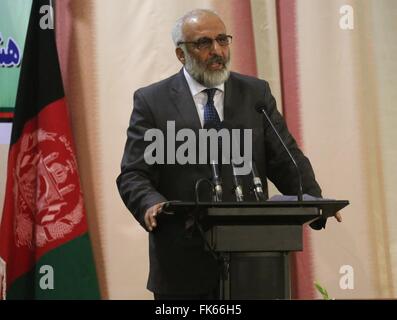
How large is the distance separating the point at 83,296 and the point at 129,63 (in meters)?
1.40

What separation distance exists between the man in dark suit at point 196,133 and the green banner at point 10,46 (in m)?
1.31

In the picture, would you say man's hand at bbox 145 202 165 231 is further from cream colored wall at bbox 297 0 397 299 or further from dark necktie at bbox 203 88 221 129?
cream colored wall at bbox 297 0 397 299

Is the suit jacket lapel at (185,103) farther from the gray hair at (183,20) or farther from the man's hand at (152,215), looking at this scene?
the man's hand at (152,215)

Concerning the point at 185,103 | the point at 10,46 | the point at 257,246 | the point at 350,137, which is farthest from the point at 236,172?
the point at 10,46

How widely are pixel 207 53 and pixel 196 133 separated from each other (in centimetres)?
36

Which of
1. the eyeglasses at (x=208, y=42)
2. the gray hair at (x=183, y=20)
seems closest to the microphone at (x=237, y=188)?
the eyeglasses at (x=208, y=42)

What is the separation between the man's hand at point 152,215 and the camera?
273 centimetres

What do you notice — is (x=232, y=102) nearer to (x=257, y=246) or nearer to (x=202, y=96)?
(x=202, y=96)

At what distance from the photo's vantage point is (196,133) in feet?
10.8

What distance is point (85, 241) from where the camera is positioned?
4.40m

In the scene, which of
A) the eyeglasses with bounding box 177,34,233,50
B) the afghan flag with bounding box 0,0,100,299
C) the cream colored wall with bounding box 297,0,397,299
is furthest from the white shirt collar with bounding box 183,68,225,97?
the cream colored wall with bounding box 297,0,397,299
